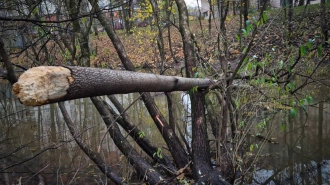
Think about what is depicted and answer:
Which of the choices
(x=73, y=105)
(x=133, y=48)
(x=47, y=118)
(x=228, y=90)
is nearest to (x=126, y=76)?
(x=228, y=90)

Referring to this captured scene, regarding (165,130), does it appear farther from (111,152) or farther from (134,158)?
(111,152)

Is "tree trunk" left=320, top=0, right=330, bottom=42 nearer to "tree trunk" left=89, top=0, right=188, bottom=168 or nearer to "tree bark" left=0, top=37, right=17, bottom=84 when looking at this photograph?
"tree trunk" left=89, top=0, right=188, bottom=168

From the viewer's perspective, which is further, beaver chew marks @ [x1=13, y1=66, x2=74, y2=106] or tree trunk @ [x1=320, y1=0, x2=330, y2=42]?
tree trunk @ [x1=320, y1=0, x2=330, y2=42]

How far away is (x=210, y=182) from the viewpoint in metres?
3.93

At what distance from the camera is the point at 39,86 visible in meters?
1.43

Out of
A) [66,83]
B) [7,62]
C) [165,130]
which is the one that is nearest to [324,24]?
[165,130]

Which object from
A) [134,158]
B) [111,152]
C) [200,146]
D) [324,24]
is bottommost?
[111,152]

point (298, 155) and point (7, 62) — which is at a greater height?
point (7, 62)

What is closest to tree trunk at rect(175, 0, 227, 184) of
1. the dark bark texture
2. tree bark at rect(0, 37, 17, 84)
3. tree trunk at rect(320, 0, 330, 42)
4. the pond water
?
the pond water

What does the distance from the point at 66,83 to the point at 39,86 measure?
0.13 metres

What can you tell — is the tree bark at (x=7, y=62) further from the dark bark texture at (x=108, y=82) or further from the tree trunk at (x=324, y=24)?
the tree trunk at (x=324, y=24)

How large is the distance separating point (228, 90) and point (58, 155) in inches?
A: 183

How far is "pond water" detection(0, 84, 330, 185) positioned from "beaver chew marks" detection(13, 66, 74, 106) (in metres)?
2.21

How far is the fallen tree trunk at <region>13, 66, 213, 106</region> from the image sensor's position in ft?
4.69
